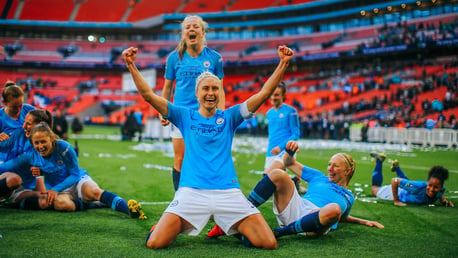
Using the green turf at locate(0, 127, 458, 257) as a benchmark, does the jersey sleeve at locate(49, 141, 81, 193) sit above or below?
above

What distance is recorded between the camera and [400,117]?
26328mm

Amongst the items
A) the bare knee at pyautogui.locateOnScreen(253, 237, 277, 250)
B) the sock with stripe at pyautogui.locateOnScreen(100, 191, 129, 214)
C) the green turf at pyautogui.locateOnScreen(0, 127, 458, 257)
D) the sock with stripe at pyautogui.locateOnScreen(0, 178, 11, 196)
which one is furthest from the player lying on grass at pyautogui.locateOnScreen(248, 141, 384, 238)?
the sock with stripe at pyautogui.locateOnScreen(0, 178, 11, 196)

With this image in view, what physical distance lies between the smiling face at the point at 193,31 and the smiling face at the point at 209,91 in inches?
45.6

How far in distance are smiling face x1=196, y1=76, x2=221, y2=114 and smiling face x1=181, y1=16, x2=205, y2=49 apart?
1.16m

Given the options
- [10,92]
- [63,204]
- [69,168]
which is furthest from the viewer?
[10,92]

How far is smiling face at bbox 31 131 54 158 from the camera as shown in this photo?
5125 mm

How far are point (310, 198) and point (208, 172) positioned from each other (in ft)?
4.35

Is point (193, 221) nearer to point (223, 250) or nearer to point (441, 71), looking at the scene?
point (223, 250)

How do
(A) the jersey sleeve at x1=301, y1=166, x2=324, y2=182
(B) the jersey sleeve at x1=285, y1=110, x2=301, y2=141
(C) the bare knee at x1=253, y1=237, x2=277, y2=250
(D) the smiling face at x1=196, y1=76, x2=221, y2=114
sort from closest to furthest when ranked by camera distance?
(C) the bare knee at x1=253, y1=237, x2=277, y2=250 → (D) the smiling face at x1=196, y1=76, x2=221, y2=114 → (A) the jersey sleeve at x1=301, y1=166, x2=324, y2=182 → (B) the jersey sleeve at x1=285, y1=110, x2=301, y2=141

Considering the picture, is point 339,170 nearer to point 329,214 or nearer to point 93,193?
point 329,214

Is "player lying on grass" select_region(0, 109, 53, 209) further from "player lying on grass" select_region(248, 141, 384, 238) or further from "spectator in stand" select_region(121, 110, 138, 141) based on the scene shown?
"spectator in stand" select_region(121, 110, 138, 141)

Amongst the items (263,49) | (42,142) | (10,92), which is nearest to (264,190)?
(42,142)

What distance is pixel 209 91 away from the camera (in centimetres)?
397

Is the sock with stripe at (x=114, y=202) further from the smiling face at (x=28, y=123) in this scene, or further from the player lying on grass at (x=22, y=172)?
the smiling face at (x=28, y=123)
